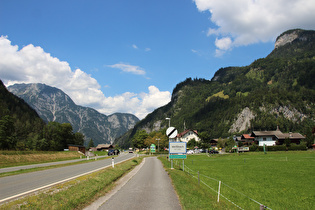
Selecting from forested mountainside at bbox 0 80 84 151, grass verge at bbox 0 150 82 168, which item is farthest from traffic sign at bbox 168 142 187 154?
forested mountainside at bbox 0 80 84 151

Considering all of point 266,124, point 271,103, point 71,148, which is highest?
point 271,103

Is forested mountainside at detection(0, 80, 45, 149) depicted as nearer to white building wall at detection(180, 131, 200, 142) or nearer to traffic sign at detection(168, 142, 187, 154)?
traffic sign at detection(168, 142, 187, 154)

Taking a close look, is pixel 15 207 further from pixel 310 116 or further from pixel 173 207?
pixel 310 116

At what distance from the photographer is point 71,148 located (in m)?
93.6

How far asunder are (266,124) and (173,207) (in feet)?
612

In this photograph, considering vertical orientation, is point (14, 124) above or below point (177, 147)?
above

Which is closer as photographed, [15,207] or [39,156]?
[15,207]

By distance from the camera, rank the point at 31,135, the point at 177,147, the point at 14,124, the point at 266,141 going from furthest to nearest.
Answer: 1. the point at 31,135
2. the point at 14,124
3. the point at 266,141
4. the point at 177,147

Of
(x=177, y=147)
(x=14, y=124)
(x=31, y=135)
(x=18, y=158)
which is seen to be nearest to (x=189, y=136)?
(x=31, y=135)

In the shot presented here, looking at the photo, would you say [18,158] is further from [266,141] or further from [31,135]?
[266,141]

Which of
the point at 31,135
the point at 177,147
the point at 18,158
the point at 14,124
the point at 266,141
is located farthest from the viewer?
the point at 31,135

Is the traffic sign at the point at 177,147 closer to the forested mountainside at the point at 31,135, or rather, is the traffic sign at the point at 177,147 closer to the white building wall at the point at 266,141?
the forested mountainside at the point at 31,135

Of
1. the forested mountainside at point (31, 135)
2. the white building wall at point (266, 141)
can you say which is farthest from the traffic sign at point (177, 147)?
the white building wall at point (266, 141)

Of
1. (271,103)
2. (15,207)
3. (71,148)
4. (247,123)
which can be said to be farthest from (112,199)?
(271,103)
